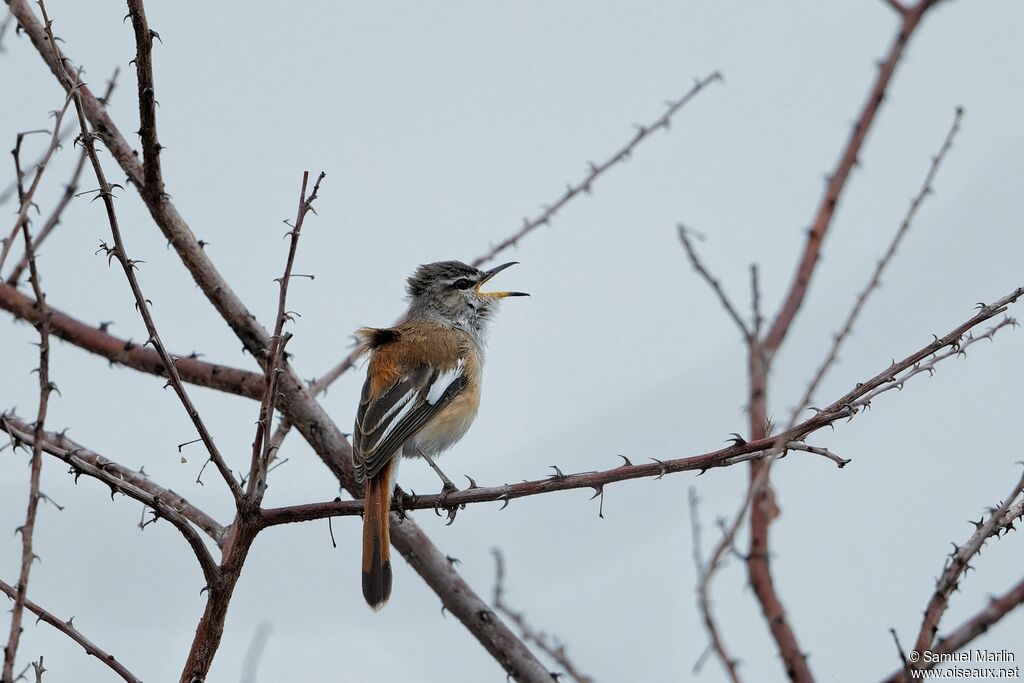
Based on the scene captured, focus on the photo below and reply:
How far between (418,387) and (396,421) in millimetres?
510

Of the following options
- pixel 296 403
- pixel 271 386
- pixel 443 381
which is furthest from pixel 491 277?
pixel 271 386

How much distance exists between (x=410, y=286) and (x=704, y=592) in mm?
5092

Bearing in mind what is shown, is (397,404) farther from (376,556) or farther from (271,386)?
(271,386)

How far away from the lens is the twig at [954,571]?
242 centimetres

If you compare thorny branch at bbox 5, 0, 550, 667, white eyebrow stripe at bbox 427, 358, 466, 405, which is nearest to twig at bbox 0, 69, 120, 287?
thorny branch at bbox 5, 0, 550, 667

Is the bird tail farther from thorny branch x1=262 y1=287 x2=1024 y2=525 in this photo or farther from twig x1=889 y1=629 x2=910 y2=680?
twig x1=889 y1=629 x2=910 y2=680

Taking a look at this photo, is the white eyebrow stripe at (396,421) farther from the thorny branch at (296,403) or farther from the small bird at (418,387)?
the thorny branch at (296,403)

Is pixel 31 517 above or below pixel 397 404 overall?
below

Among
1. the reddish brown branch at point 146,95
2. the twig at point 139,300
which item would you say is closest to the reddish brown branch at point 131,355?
the reddish brown branch at point 146,95

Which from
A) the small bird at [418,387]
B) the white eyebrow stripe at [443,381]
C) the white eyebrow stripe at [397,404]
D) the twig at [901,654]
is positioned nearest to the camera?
the twig at [901,654]

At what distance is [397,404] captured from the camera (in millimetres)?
5273

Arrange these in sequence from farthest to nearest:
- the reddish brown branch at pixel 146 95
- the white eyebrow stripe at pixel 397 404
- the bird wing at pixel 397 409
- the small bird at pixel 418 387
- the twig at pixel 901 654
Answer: the white eyebrow stripe at pixel 397 404
the bird wing at pixel 397 409
the small bird at pixel 418 387
the reddish brown branch at pixel 146 95
the twig at pixel 901 654

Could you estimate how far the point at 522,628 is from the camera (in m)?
4.17

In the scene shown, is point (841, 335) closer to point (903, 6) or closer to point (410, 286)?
point (903, 6)
